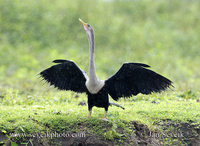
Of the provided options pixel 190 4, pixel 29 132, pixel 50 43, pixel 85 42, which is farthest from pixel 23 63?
pixel 190 4

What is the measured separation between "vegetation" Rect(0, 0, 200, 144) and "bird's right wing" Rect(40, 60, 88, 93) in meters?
0.53

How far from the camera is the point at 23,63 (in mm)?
11766

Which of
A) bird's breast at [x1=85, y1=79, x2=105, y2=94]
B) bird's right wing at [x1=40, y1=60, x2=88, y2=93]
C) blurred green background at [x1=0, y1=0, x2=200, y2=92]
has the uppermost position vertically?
blurred green background at [x1=0, y1=0, x2=200, y2=92]

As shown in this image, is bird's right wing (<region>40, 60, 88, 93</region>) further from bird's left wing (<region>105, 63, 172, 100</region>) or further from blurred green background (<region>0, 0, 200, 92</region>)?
blurred green background (<region>0, 0, 200, 92</region>)

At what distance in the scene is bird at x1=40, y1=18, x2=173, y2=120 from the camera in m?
5.26

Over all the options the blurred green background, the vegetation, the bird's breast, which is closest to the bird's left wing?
the bird's breast

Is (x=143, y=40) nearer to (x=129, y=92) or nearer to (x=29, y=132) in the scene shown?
(x=129, y=92)

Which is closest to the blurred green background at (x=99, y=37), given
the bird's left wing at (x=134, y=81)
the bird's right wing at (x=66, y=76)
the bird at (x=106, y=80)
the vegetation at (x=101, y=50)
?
the vegetation at (x=101, y=50)

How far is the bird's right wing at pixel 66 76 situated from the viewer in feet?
18.3

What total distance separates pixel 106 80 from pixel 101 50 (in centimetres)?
825

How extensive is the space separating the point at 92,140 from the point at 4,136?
1.35m

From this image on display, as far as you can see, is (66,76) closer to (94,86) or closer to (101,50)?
(94,86)

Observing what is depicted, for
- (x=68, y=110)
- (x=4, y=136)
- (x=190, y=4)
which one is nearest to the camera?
(x=4, y=136)

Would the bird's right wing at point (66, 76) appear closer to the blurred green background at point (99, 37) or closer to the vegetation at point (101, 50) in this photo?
the vegetation at point (101, 50)
